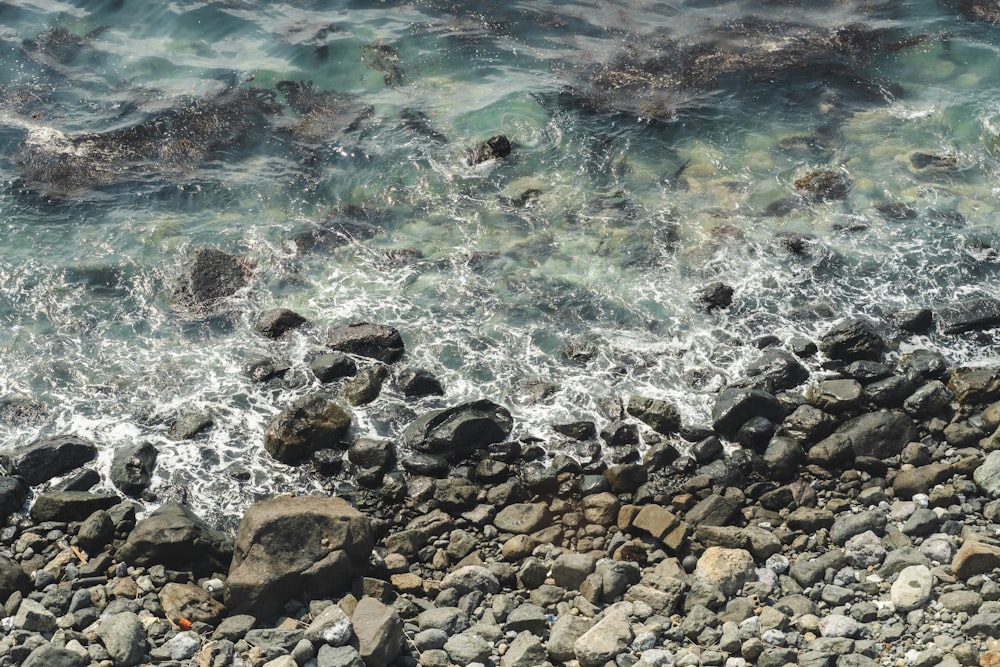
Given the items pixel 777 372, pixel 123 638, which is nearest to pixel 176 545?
pixel 123 638

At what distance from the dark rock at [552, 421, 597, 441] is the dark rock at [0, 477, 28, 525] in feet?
23.2

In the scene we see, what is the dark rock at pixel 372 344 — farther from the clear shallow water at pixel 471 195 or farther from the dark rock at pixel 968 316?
the dark rock at pixel 968 316

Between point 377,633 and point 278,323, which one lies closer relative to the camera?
point 377,633

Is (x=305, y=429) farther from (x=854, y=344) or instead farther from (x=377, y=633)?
(x=854, y=344)

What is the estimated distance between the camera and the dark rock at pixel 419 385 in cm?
1418

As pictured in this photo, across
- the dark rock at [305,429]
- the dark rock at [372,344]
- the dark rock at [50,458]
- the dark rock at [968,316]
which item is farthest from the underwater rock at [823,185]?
the dark rock at [50,458]

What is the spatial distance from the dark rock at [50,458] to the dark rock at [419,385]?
14.3 feet

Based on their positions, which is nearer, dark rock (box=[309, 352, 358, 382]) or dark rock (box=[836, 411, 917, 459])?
dark rock (box=[836, 411, 917, 459])

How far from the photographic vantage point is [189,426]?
44.5 ft

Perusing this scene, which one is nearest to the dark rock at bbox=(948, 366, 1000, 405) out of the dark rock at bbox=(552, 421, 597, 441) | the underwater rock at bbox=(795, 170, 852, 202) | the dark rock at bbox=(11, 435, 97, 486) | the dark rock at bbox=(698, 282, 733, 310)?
the dark rock at bbox=(698, 282, 733, 310)

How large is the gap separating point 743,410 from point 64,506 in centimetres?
898

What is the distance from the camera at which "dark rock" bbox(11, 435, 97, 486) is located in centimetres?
1270

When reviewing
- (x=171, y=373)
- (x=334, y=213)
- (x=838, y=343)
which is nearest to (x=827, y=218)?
(x=838, y=343)

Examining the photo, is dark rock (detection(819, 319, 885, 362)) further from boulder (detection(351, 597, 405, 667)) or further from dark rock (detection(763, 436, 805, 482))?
boulder (detection(351, 597, 405, 667))
